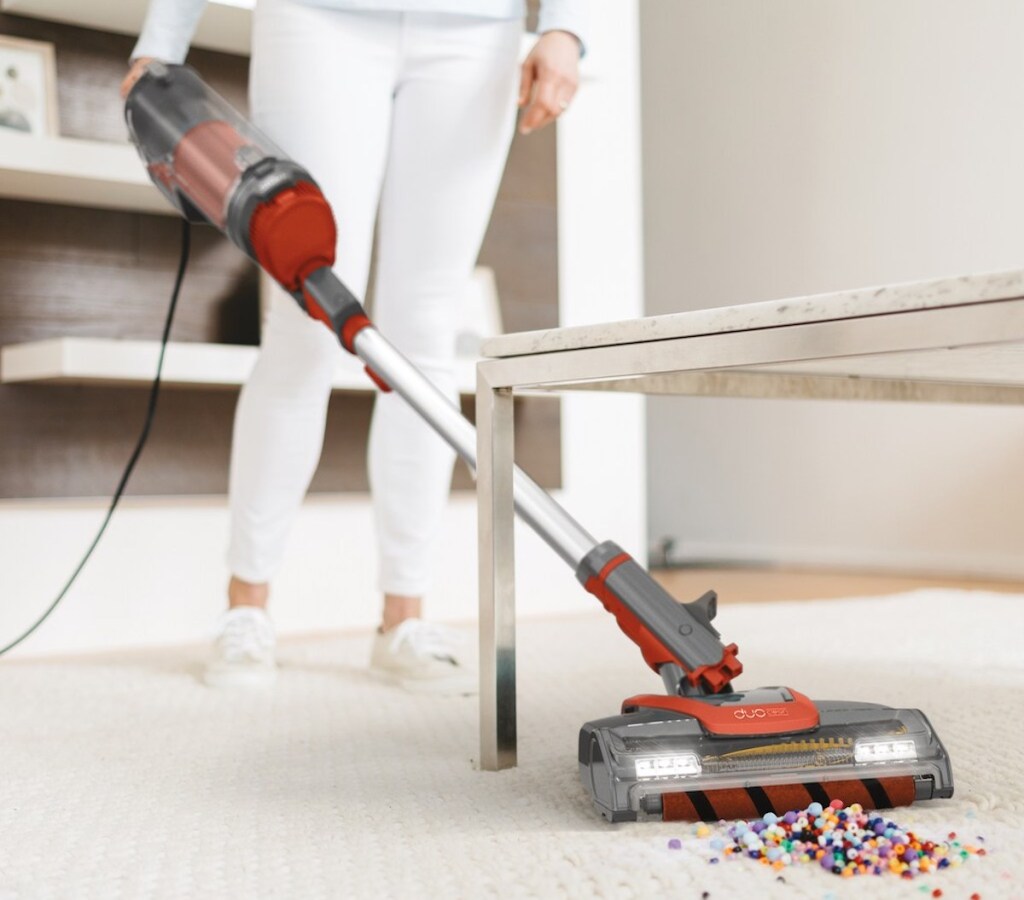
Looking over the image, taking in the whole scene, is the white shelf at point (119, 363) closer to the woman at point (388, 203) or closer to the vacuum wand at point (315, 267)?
the woman at point (388, 203)

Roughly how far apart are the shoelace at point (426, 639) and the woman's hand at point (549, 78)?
1.94ft

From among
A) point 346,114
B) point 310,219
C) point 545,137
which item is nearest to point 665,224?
point 545,137

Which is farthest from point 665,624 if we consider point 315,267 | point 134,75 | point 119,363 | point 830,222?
point 830,222

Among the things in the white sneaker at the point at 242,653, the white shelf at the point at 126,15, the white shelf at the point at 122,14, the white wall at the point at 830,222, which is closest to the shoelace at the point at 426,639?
the white sneaker at the point at 242,653

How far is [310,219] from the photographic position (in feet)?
3.51

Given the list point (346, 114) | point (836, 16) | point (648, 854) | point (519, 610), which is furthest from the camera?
point (836, 16)

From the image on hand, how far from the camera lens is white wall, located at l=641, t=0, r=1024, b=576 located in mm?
2781

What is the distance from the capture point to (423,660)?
138 cm

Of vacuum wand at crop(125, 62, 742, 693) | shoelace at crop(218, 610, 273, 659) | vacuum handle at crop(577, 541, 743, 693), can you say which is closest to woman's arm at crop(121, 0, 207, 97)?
vacuum wand at crop(125, 62, 742, 693)

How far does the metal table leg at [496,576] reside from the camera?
94 centimetres

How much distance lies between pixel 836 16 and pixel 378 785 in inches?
110

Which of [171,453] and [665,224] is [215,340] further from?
[665,224]

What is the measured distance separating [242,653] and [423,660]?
0.22 m

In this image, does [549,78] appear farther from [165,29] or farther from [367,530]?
[367,530]
